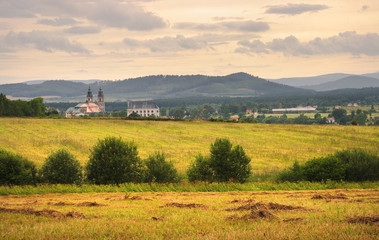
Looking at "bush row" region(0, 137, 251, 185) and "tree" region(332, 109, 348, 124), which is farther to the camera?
"tree" region(332, 109, 348, 124)

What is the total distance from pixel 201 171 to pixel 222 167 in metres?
1.68

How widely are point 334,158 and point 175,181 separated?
482 inches

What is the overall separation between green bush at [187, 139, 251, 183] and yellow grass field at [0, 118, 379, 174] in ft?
22.5

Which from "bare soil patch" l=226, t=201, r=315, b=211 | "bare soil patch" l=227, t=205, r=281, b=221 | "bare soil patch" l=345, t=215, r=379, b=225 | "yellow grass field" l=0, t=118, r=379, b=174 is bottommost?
"yellow grass field" l=0, t=118, r=379, b=174

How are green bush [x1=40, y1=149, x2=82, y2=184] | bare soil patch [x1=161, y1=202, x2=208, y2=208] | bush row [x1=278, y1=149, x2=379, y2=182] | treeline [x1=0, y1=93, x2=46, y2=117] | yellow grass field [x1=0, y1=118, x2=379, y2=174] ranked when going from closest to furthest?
bare soil patch [x1=161, y1=202, x2=208, y2=208] → green bush [x1=40, y1=149, x2=82, y2=184] → bush row [x1=278, y1=149, x2=379, y2=182] → yellow grass field [x1=0, y1=118, x2=379, y2=174] → treeline [x1=0, y1=93, x2=46, y2=117]

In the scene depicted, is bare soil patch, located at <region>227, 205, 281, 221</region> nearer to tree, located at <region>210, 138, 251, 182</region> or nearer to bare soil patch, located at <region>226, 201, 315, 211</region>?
bare soil patch, located at <region>226, 201, 315, 211</region>

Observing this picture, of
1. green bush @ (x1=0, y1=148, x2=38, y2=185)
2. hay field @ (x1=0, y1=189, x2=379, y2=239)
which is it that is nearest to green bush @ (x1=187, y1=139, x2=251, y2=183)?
hay field @ (x1=0, y1=189, x2=379, y2=239)

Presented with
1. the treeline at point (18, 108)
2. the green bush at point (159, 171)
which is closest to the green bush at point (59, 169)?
the green bush at point (159, 171)

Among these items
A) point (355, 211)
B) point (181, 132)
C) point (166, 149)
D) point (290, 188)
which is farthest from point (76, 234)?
point (181, 132)

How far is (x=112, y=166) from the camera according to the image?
28719 mm

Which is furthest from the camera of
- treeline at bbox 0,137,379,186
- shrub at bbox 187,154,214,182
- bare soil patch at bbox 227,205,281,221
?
shrub at bbox 187,154,214,182

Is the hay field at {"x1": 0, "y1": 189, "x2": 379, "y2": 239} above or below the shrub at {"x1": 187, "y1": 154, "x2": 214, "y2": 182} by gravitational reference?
above

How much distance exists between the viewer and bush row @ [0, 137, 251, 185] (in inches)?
1064

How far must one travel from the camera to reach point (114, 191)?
2428 cm
